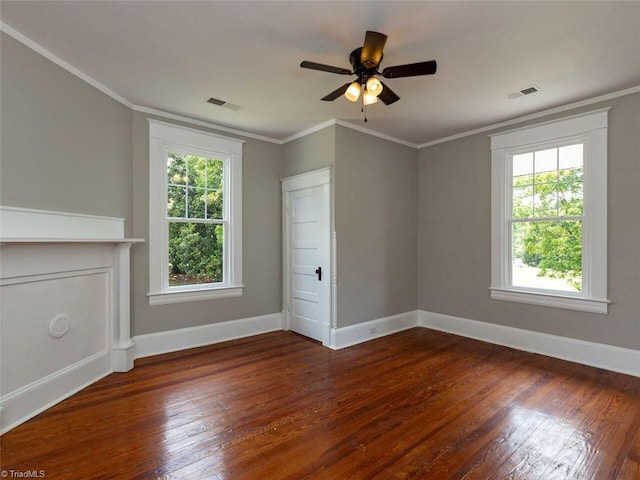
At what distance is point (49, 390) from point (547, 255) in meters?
5.04

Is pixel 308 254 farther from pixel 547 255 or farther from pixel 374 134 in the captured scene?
pixel 547 255

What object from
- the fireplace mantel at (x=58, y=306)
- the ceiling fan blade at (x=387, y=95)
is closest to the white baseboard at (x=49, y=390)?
the fireplace mantel at (x=58, y=306)

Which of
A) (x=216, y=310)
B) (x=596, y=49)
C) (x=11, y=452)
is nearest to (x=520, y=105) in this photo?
(x=596, y=49)

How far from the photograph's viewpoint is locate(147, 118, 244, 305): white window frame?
3.70m

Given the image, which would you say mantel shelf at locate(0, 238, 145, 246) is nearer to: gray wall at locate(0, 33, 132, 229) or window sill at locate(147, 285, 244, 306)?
gray wall at locate(0, 33, 132, 229)

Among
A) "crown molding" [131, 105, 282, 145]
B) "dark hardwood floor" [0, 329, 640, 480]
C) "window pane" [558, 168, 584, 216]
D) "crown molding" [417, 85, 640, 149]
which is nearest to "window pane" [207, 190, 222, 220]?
"crown molding" [131, 105, 282, 145]

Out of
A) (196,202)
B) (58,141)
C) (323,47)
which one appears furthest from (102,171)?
(323,47)

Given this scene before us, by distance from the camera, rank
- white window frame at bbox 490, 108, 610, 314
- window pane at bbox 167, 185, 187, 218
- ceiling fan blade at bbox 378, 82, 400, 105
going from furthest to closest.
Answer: window pane at bbox 167, 185, 187, 218 → white window frame at bbox 490, 108, 610, 314 → ceiling fan blade at bbox 378, 82, 400, 105

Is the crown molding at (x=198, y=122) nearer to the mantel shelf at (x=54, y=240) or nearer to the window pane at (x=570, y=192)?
the mantel shelf at (x=54, y=240)

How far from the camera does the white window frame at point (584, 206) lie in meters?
3.35

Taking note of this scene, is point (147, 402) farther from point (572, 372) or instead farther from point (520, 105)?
point (520, 105)

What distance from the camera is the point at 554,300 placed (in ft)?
12.0

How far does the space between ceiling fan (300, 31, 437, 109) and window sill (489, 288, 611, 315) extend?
2871 mm

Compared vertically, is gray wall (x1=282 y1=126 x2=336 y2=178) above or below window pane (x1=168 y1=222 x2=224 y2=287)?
above
